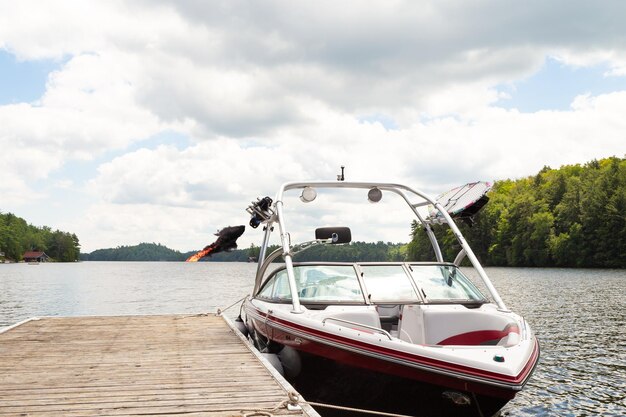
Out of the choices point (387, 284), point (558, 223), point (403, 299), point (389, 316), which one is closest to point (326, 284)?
point (387, 284)

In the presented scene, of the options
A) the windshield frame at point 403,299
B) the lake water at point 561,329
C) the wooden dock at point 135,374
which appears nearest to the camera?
the wooden dock at point 135,374

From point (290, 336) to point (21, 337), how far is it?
6.54 m

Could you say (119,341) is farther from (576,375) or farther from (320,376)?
(576,375)

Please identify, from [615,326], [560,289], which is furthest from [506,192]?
[615,326]

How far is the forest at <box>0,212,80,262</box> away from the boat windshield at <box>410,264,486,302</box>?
172717 millimetres

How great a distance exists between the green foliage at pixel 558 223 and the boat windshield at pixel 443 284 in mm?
57808

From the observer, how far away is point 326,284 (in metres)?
9.51

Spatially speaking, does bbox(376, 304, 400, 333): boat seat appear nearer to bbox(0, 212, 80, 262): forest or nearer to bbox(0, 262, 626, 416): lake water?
bbox(0, 262, 626, 416): lake water

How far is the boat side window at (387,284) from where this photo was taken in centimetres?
923

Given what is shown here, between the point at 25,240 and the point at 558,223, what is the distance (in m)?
154

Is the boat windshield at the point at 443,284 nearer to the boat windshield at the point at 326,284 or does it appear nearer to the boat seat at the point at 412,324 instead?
the boat seat at the point at 412,324

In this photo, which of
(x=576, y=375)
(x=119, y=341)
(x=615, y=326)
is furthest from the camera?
(x=615, y=326)

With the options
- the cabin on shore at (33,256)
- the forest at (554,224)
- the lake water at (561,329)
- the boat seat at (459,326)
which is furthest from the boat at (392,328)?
the cabin on shore at (33,256)

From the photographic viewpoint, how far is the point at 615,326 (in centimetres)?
2056
